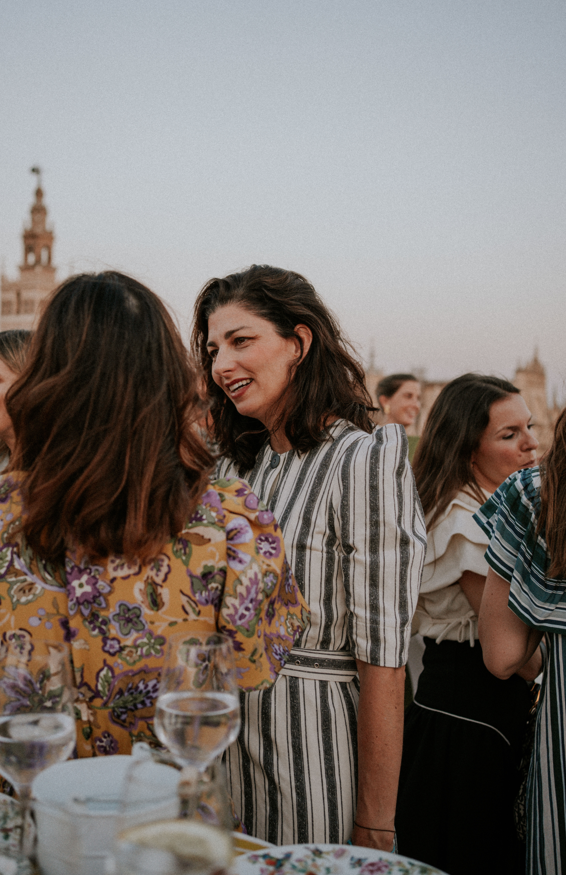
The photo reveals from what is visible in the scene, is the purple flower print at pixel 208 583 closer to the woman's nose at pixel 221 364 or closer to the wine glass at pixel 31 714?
the wine glass at pixel 31 714

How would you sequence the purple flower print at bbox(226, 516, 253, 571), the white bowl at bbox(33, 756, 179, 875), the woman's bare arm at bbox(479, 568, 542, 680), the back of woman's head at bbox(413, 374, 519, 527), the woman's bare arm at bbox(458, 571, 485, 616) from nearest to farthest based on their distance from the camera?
the white bowl at bbox(33, 756, 179, 875) → the purple flower print at bbox(226, 516, 253, 571) → the woman's bare arm at bbox(479, 568, 542, 680) → the woman's bare arm at bbox(458, 571, 485, 616) → the back of woman's head at bbox(413, 374, 519, 527)

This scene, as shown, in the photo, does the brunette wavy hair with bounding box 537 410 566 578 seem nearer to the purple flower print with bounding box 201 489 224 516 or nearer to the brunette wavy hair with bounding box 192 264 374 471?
the brunette wavy hair with bounding box 192 264 374 471

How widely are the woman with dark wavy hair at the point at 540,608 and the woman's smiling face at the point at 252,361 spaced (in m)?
0.66

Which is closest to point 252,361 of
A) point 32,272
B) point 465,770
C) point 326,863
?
point 326,863

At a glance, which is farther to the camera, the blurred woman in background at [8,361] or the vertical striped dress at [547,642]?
the blurred woman in background at [8,361]

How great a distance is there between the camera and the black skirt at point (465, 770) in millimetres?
2279

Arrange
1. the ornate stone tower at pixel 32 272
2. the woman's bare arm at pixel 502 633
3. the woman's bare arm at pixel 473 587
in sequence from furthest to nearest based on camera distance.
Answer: the ornate stone tower at pixel 32 272 < the woman's bare arm at pixel 473 587 < the woman's bare arm at pixel 502 633

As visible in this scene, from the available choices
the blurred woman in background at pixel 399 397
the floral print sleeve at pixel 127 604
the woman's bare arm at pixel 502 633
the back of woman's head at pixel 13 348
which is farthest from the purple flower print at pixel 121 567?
the blurred woman in background at pixel 399 397

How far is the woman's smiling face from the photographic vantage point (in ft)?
6.15

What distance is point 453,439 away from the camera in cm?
279

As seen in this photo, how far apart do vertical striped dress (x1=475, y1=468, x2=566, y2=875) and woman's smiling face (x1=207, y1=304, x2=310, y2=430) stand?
67cm

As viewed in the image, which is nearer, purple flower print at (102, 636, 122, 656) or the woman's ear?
purple flower print at (102, 636, 122, 656)

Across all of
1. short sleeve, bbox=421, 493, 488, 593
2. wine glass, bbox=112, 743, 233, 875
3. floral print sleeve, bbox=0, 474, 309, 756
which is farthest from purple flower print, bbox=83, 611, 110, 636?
short sleeve, bbox=421, 493, 488, 593

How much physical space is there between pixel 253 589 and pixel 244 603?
3 cm
